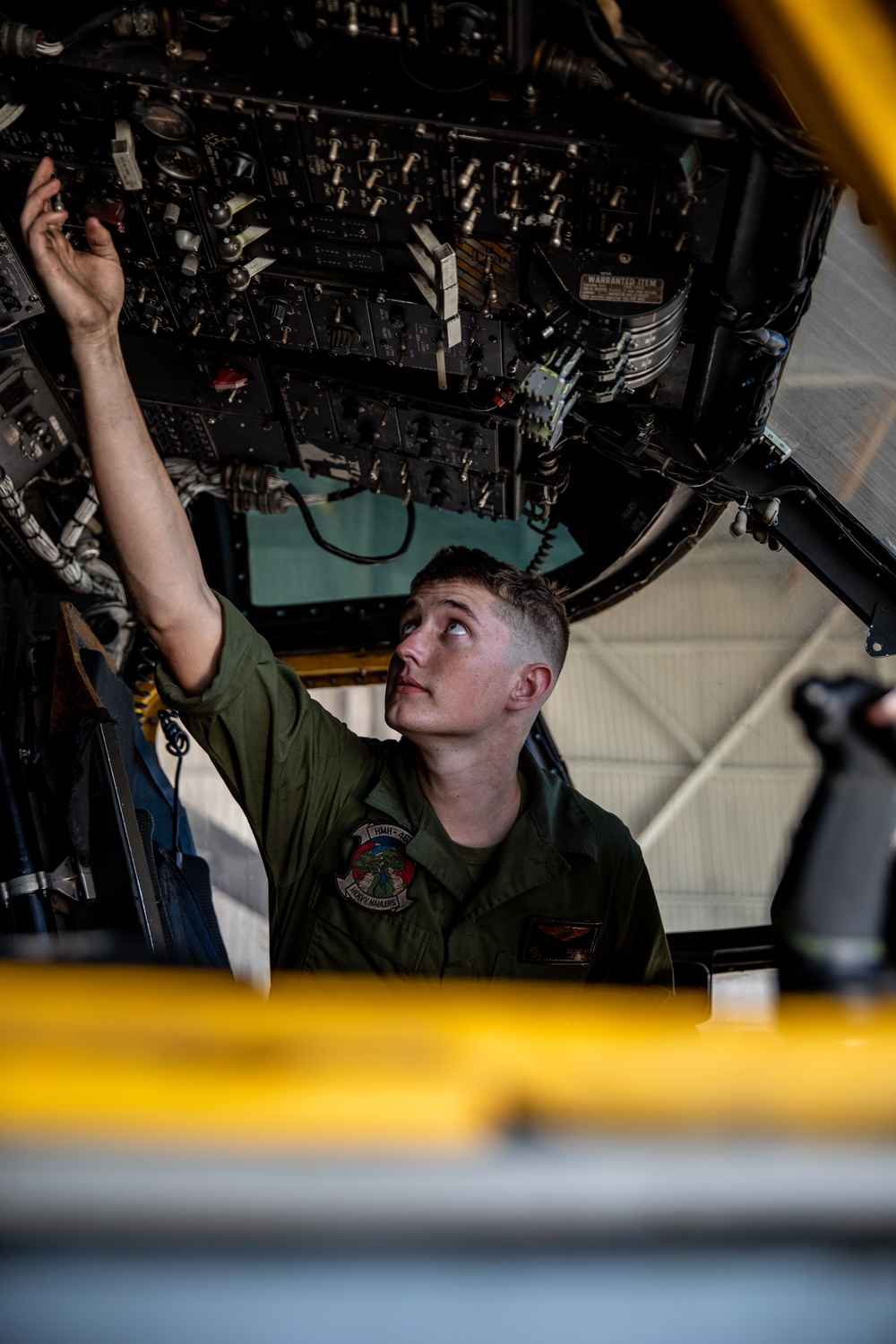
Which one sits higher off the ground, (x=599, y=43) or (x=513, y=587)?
(x=599, y=43)

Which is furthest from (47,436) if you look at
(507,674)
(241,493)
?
(507,674)

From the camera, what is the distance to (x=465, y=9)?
1.54m

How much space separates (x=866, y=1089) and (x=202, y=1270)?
0.35 metres

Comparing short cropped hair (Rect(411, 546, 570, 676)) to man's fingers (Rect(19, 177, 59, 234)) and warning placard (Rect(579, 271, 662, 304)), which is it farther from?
man's fingers (Rect(19, 177, 59, 234))

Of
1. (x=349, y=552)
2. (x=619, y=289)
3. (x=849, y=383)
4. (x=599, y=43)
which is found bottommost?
(x=349, y=552)

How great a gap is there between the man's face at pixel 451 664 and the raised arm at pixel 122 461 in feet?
1.38

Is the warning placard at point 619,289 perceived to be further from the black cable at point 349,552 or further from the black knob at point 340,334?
the black cable at point 349,552

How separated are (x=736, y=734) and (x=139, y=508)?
2.66 m

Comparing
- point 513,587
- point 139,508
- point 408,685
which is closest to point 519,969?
point 408,685

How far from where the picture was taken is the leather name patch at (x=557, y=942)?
1974 mm

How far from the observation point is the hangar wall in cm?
288

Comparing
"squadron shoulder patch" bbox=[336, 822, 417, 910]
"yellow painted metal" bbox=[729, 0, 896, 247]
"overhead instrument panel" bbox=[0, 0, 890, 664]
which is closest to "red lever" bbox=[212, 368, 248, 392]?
"overhead instrument panel" bbox=[0, 0, 890, 664]

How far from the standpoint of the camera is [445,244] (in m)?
2.04

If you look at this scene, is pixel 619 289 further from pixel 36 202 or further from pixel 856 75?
pixel 856 75
